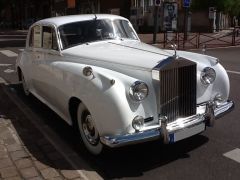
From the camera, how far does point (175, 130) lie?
469cm

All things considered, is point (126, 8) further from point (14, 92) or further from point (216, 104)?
point (216, 104)

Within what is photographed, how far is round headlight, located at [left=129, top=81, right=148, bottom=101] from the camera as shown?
4.56m

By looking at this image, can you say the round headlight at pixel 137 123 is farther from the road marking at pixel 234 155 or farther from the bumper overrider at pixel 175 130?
the road marking at pixel 234 155

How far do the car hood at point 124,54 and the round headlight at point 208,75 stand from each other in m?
0.17

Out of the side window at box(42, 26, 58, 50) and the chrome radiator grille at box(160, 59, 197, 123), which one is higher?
the side window at box(42, 26, 58, 50)

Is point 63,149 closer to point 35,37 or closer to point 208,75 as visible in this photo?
point 208,75

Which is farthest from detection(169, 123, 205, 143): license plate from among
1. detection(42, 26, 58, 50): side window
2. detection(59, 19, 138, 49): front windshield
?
detection(42, 26, 58, 50): side window

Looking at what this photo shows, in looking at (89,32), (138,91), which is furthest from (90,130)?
(89,32)

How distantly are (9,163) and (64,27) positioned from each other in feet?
8.03

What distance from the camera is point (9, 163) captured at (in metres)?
4.82

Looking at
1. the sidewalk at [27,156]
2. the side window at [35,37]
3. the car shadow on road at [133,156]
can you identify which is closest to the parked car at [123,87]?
the car shadow on road at [133,156]

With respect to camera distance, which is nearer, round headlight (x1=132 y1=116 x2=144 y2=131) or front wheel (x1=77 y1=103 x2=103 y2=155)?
round headlight (x1=132 y1=116 x2=144 y2=131)

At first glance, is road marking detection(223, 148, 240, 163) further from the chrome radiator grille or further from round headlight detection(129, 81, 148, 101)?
round headlight detection(129, 81, 148, 101)

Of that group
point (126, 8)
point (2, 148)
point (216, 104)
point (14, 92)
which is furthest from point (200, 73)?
point (126, 8)
